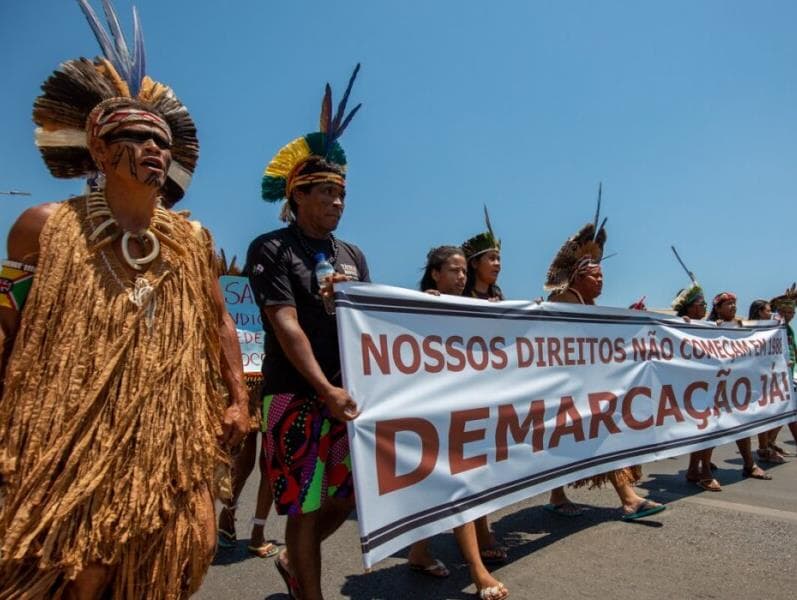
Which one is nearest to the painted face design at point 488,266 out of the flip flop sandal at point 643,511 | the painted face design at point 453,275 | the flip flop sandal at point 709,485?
the painted face design at point 453,275

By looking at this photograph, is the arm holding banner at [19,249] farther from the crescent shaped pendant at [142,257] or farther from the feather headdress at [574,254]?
the feather headdress at [574,254]

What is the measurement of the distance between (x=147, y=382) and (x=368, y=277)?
1493mm

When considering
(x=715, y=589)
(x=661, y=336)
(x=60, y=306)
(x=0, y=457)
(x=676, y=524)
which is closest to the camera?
(x=0, y=457)

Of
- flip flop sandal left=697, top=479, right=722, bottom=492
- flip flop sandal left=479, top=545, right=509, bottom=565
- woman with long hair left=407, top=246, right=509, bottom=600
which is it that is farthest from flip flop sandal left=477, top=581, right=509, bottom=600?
flip flop sandal left=697, top=479, right=722, bottom=492

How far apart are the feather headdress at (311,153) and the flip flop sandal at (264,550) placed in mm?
2073

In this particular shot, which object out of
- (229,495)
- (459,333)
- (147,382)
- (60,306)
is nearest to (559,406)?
(459,333)

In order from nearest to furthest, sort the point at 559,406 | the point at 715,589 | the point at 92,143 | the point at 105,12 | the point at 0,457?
the point at 0,457 → the point at 92,143 → the point at 105,12 → the point at 715,589 → the point at 559,406

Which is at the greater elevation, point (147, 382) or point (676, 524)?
point (147, 382)

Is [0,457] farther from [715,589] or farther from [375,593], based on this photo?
[715,589]

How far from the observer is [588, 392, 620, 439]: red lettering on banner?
3.97 metres

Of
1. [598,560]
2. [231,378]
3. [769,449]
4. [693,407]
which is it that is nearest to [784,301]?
[769,449]

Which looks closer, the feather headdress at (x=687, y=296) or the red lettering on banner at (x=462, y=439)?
the red lettering on banner at (x=462, y=439)

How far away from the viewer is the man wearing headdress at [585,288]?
418 centimetres

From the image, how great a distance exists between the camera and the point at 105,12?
215 centimetres
